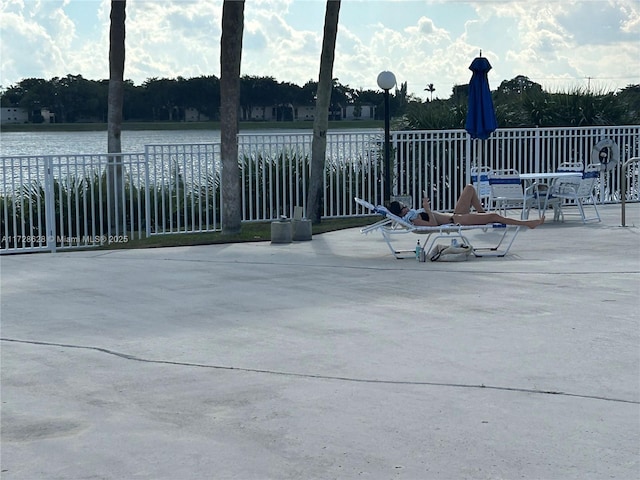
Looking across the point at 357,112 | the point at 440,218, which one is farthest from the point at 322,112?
the point at 357,112

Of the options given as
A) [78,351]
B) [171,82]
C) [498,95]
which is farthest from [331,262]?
[171,82]

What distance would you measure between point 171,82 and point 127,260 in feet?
102

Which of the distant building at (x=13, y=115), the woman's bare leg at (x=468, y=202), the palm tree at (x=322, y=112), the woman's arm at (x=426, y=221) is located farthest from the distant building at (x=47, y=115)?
the woman's arm at (x=426, y=221)

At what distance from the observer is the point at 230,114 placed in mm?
15344

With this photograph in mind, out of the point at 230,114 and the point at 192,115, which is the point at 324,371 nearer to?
the point at 230,114

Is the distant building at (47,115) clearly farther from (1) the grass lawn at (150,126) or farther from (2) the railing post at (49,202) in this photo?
(2) the railing post at (49,202)

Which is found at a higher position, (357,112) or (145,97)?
(145,97)

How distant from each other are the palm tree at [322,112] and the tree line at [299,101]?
18.3 feet

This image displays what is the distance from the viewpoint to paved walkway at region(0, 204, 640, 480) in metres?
5.06

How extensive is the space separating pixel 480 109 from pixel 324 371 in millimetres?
9505

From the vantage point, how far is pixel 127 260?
12.3 meters

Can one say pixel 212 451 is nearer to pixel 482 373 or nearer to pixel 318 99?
pixel 482 373

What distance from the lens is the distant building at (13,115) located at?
45219 mm

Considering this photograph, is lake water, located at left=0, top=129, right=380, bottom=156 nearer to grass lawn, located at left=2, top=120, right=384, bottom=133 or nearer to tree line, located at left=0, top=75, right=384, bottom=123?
grass lawn, located at left=2, top=120, right=384, bottom=133
